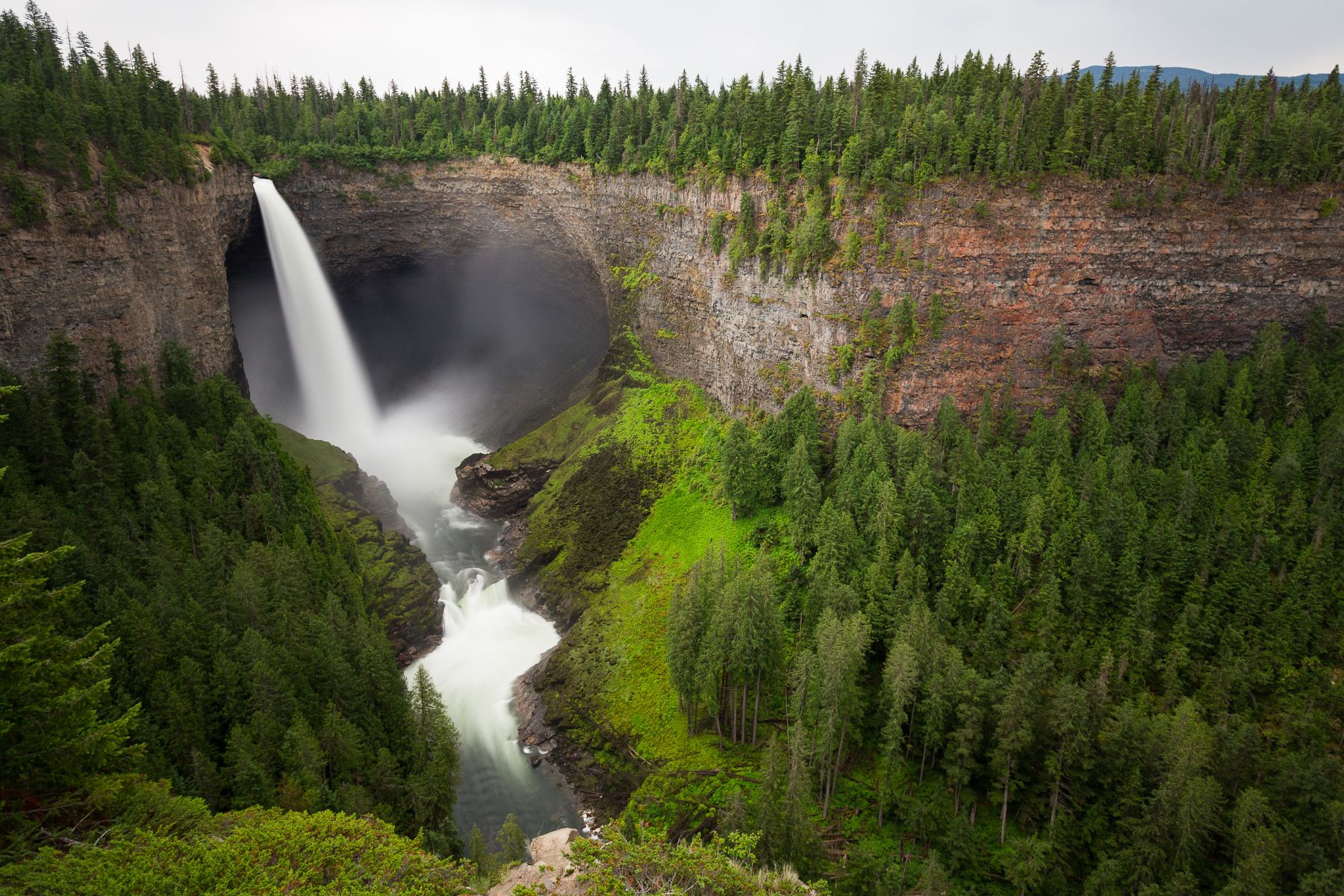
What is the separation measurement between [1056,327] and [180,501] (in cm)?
5686

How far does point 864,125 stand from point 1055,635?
1439 inches

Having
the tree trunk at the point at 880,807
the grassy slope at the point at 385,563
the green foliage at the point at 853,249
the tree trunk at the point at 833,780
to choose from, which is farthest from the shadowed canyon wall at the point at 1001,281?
the tree trunk at the point at 880,807

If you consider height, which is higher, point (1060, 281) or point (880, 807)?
point (1060, 281)

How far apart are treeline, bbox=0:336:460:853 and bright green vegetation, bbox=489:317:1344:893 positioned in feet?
45.3

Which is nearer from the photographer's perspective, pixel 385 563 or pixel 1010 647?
pixel 1010 647

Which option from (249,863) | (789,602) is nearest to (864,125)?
(789,602)

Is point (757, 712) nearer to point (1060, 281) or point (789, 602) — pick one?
point (789, 602)

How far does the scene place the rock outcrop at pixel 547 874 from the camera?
1970 centimetres

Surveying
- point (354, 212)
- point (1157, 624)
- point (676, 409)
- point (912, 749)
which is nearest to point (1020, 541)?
point (1157, 624)

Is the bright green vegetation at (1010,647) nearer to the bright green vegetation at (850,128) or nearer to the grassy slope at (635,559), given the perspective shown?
the grassy slope at (635,559)

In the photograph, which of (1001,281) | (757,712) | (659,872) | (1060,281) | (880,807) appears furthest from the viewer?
(1060,281)

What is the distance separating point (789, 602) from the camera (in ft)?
165

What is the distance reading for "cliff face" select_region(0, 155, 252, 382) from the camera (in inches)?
1795

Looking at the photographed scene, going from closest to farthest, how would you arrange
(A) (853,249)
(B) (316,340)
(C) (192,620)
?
(C) (192,620) < (A) (853,249) < (B) (316,340)
